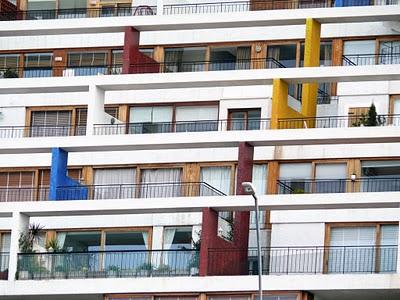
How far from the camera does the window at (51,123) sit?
10038 cm

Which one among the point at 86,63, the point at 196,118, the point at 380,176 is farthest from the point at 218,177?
the point at 86,63

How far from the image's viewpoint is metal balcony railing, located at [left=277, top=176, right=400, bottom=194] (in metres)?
94.6

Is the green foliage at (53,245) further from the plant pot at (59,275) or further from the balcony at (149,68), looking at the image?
the balcony at (149,68)

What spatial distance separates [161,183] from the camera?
320 ft

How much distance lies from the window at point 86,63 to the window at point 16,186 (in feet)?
14.8

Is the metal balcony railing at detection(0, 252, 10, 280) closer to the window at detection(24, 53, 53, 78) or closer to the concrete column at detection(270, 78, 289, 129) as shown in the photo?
the window at detection(24, 53, 53, 78)

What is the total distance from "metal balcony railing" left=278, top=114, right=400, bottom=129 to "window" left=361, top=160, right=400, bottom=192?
1.54 metres

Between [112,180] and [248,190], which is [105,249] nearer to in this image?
[112,180]

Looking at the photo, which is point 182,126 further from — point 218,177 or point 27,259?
point 27,259

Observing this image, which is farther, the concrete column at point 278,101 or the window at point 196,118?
the window at point 196,118

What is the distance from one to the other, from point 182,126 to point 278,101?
16.7 feet

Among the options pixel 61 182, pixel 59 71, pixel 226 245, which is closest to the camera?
pixel 226 245

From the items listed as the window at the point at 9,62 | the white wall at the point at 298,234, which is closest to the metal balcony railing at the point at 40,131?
the window at the point at 9,62

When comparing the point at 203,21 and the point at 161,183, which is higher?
→ the point at 203,21
